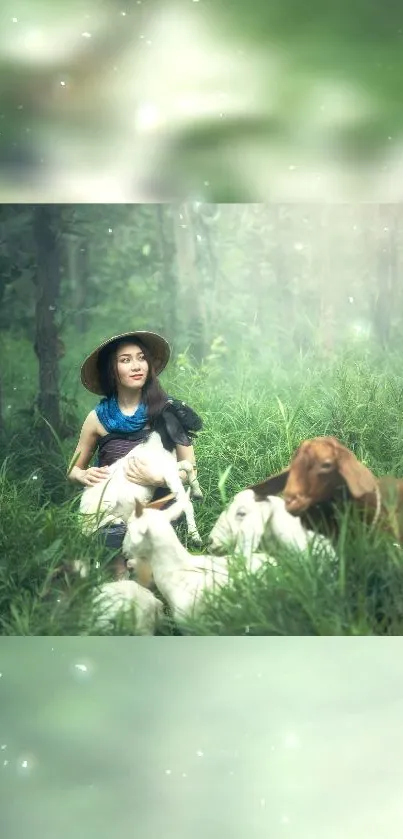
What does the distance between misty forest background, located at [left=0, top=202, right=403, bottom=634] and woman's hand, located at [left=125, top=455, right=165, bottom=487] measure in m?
0.10

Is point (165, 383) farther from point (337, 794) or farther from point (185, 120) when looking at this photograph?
point (337, 794)

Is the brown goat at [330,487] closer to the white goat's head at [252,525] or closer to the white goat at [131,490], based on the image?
the white goat's head at [252,525]

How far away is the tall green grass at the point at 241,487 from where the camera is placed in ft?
7.32

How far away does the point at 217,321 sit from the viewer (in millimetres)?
2453

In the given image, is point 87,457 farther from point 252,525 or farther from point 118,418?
point 252,525

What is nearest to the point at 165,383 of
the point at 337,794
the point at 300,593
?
the point at 300,593

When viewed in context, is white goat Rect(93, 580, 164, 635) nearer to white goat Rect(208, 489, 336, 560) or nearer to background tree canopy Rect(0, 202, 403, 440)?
white goat Rect(208, 489, 336, 560)

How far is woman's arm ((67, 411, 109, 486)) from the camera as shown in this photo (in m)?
2.41

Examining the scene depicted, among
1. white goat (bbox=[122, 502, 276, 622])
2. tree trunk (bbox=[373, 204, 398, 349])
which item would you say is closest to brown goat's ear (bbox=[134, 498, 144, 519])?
white goat (bbox=[122, 502, 276, 622])

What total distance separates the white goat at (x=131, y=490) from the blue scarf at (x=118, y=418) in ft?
0.13

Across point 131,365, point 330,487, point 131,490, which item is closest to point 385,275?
point 330,487

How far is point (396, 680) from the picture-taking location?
2.13 meters

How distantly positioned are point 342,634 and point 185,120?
1.14 m

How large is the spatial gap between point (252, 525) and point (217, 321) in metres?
0.46
